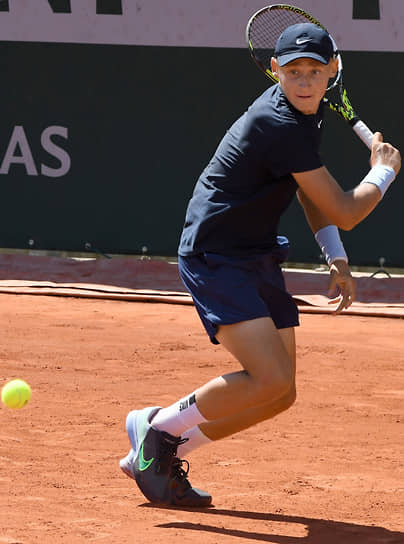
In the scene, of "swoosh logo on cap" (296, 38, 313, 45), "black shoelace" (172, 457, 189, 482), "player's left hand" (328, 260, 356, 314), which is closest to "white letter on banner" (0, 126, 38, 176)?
"black shoelace" (172, 457, 189, 482)

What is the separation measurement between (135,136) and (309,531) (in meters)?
6.42

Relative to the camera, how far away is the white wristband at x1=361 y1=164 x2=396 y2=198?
3883mm

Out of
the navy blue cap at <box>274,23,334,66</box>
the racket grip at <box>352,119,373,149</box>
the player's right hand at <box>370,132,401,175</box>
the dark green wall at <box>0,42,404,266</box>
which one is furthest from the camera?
the dark green wall at <box>0,42,404,266</box>

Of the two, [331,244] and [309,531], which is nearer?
[309,531]

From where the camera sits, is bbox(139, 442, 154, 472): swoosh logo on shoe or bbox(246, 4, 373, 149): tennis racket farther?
bbox(246, 4, 373, 149): tennis racket

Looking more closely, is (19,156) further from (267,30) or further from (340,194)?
(340,194)

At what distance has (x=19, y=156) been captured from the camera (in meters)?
9.99

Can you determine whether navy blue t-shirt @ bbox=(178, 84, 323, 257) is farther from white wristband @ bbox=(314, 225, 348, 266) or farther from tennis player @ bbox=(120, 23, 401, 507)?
white wristband @ bbox=(314, 225, 348, 266)

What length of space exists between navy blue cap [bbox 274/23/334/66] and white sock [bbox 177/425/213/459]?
133cm

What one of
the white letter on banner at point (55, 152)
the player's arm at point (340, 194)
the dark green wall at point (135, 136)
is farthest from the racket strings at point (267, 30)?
the white letter on banner at point (55, 152)

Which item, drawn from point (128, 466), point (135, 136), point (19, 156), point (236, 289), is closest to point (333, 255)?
point (236, 289)

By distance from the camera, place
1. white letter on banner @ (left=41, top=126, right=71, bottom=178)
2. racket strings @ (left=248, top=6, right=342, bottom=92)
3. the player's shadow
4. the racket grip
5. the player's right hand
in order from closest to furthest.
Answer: the player's shadow
the player's right hand
the racket grip
racket strings @ (left=248, top=6, right=342, bottom=92)
white letter on banner @ (left=41, top=126, right=71, bottom=178)

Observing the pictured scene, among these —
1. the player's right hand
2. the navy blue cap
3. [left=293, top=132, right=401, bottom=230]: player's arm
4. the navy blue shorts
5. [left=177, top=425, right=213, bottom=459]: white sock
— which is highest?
the navy blue cap

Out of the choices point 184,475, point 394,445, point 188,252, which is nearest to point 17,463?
point 184,475
